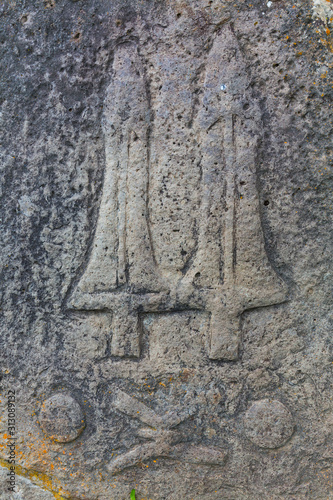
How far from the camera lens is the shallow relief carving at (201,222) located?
1.54 meters

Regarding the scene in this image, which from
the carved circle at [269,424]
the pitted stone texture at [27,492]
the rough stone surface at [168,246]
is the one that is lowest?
the pitted stone texture at [27,492]

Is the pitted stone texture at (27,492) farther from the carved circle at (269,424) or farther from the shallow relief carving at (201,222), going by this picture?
the carved circle at (269,424)

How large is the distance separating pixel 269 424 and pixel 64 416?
75cm

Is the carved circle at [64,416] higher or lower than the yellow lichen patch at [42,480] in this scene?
higher

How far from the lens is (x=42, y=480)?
171 cm

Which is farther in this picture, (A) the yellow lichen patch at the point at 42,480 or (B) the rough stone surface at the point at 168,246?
(A) the yellow lichen patch at the point at 42,480

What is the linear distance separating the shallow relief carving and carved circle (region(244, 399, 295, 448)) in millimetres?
218

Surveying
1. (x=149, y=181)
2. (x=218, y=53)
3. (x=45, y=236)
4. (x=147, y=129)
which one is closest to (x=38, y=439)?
(x=45, y=236)

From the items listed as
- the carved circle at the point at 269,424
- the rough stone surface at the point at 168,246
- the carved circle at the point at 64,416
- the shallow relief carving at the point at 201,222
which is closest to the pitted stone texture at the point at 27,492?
the rough stone surface at the point at 168,246

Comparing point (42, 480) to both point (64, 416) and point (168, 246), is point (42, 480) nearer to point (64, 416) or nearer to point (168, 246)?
point (64, 416)

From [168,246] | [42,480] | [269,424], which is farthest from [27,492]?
[168,246]

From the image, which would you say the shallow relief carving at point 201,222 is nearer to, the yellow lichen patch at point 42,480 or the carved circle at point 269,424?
the carved circle at point 269,424

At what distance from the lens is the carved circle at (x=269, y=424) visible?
1.58 metres

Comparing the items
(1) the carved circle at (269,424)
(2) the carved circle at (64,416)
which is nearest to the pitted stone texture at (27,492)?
(2) the carved circle at (64,416)
